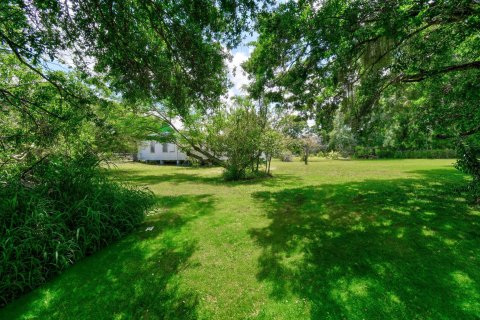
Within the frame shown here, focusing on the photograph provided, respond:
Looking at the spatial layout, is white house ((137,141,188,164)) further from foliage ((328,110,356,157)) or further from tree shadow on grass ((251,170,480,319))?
foliage ((328,110,356,157))

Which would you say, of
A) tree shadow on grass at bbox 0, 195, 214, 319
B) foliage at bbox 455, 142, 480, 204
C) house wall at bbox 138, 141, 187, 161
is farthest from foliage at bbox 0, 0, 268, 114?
house wall at bbox 138, 141, 187, 161

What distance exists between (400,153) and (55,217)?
4318cm

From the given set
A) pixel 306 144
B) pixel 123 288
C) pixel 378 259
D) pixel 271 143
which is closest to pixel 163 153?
pixel 306 144

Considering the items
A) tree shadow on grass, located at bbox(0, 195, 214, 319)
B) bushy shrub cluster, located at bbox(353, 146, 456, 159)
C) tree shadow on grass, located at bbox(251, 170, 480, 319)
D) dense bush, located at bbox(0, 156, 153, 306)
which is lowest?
tree shadow on grass, located at bbox(0, 195, 214, 319)

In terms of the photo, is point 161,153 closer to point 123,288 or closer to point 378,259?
point 123,288

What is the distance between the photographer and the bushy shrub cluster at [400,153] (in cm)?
2881

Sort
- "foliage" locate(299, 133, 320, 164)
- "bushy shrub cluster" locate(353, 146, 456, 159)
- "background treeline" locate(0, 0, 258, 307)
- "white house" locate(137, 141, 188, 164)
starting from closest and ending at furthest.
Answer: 1. "background treeline" locate(0, 0, 258, 307)
2. "foliage" locate(299, 133, 320, 164)
3. "white house" locate(137, 141, 188, 164)
4. "bushy shrub cluster" locate(353, 146, 456, 159)

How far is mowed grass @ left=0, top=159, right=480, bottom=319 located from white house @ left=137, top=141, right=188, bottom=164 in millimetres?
22552

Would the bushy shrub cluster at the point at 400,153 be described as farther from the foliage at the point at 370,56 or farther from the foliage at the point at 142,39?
the foliage at the point at 142,39

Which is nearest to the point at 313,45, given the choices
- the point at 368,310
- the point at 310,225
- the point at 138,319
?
the point at 310,225

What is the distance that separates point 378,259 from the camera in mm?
3281

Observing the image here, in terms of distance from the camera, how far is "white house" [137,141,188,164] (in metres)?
27.0

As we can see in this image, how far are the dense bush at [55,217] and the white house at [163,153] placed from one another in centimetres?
2221

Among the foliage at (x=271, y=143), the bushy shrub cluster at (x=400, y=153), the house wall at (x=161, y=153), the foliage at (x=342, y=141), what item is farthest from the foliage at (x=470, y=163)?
the foliage at (x=342, y=141)
